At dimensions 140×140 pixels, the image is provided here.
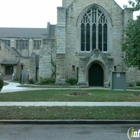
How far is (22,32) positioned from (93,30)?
1755 inches

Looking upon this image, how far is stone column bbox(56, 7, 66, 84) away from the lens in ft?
101

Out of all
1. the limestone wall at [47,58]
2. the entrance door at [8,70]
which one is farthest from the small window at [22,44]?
the limestone wall at [47,58]

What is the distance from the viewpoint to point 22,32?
73.7m

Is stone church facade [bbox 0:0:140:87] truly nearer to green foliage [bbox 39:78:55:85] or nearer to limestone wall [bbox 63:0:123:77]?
limestone wall [bbox 63:0:123:77]

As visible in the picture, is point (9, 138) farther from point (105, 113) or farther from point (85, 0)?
point (85, 0)

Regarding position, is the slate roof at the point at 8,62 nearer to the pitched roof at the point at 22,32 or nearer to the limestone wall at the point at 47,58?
the pitched roof at the point at 22,32

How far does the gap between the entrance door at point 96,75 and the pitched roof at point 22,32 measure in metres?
41.9

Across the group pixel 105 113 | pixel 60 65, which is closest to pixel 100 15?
pixel 60 65

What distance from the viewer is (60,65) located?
30.7 metres

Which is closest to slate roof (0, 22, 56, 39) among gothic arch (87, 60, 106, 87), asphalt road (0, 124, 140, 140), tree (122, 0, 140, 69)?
gothic arch (87, 60, 106, 87)

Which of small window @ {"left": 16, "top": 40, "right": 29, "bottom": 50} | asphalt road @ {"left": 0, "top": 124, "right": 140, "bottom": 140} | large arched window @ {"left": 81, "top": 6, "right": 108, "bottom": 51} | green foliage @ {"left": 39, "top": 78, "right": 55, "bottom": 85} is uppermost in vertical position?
small window @ {"left": 16, "top": 40, "right": 29, "bottom": 50}

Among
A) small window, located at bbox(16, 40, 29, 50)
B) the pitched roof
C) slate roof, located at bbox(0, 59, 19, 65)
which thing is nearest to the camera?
slate roof, located at bbox(0, 59, 19, 65)

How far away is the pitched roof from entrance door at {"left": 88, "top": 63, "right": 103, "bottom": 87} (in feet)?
137

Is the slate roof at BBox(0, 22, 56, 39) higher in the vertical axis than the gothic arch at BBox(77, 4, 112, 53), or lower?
higher
